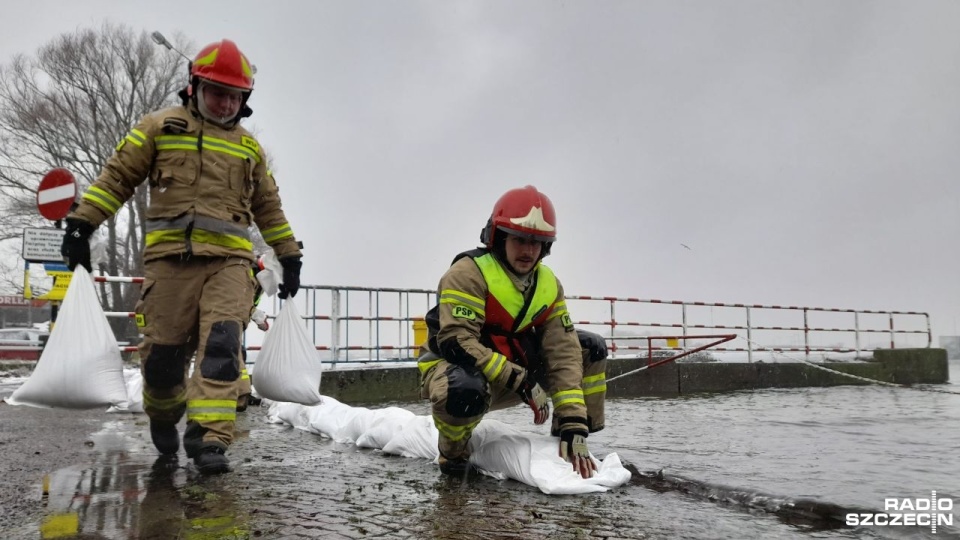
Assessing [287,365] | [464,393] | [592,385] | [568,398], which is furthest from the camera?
[287,365]

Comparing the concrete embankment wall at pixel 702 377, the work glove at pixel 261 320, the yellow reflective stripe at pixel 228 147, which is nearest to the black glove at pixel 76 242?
the yellow reflective stripe at pixel 228 147

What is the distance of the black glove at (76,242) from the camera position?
3.33 meters

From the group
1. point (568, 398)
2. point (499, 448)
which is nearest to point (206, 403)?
point (499, 448)

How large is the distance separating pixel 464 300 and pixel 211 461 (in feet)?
3.90

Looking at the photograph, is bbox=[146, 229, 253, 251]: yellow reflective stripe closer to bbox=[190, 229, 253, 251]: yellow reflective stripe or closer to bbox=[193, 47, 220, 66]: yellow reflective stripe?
bbox=[190, 229, 253, 251]: yellow reflective stripe

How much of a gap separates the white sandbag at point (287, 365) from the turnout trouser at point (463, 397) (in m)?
0.71

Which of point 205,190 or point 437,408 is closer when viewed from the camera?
point 437,408

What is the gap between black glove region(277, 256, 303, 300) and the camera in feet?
12.6

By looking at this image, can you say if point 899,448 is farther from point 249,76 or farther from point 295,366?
point 249,76

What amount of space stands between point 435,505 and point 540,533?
0.49 m

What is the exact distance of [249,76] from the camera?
136 inches

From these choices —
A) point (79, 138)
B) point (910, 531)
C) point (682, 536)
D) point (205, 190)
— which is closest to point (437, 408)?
point (682, 536)

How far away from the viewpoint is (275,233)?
3.83m

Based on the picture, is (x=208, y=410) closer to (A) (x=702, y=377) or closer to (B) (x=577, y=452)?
(B) (x=577, y=452)
